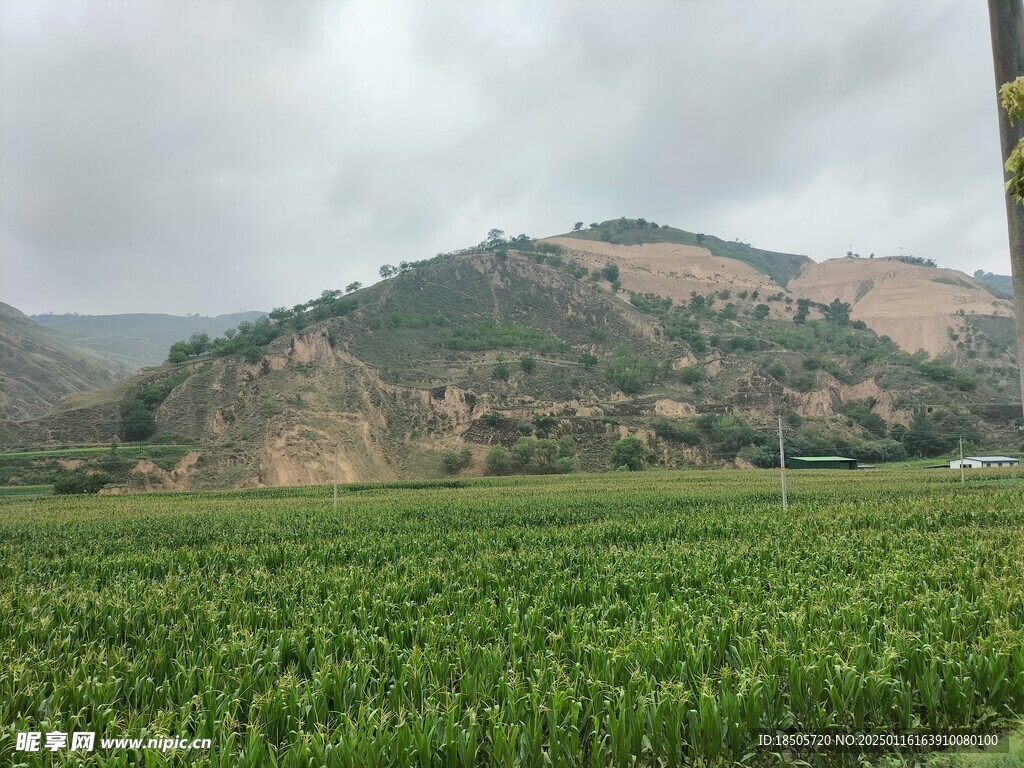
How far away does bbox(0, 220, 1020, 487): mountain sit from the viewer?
77.4 metres

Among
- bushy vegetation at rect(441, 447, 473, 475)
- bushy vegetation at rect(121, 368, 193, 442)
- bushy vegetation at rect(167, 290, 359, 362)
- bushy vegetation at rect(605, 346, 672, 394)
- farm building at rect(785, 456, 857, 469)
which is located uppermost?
bushy vegetation at rect(167, 290, 359, 362)

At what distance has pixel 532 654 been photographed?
6.61m

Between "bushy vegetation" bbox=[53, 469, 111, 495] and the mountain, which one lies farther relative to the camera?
the mountain

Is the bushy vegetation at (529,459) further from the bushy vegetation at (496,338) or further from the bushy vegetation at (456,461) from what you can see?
the bushy vegetation at (496,338)

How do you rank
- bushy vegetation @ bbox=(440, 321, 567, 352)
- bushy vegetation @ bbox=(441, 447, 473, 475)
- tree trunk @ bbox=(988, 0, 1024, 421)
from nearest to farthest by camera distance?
tree trunk @ bbox=(988, 0, 1024, 421), bushy vegetation @ bbox=(441, 447, 473, 475), bushy vegetation @ bbox=(440, 321, 567, 352)

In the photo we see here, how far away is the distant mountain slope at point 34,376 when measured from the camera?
121000 mm

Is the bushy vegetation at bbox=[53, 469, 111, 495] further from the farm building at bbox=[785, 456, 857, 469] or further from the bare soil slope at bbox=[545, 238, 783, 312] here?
the bare soil slope at bbox=[545, 238, 783, 312]

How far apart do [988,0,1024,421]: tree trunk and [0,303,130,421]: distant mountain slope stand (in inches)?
5425

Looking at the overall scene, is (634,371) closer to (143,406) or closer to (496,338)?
(496,338)

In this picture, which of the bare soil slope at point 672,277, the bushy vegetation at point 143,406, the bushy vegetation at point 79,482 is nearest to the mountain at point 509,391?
the bushy vegetation at point 143,406

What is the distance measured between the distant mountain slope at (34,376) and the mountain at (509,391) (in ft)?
166

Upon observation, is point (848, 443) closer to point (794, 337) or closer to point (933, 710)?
point (794, 337)

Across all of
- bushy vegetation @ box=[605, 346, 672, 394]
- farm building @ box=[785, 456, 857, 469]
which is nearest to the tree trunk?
farm building @ box=[785, 456, 857, 469]

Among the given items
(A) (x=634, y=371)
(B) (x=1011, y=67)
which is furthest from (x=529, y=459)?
(B) (x=1011, y=67)
